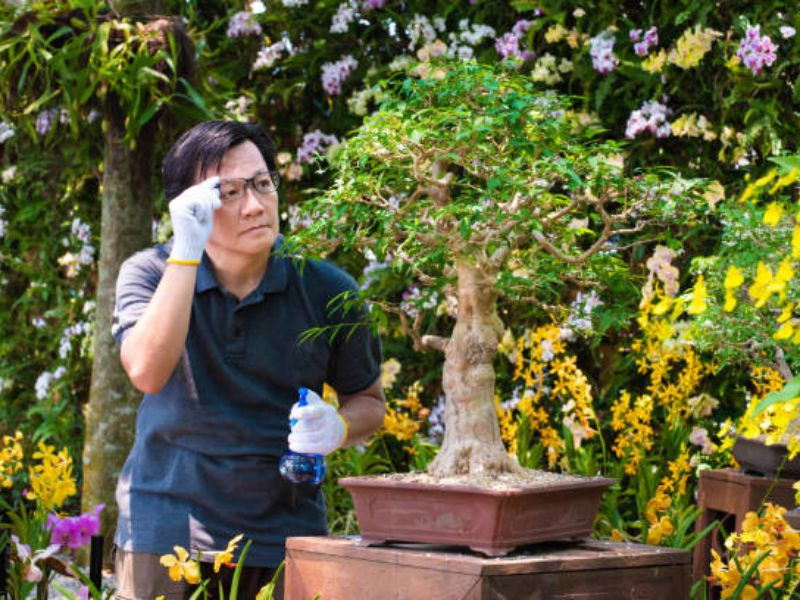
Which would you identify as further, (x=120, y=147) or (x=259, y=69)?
(x=259, y=69)

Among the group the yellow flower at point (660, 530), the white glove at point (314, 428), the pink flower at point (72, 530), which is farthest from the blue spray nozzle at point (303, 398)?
the pink flower at point (72, 530)

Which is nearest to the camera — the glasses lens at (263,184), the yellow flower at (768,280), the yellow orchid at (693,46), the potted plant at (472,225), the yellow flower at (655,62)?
the yellow flower at (768,280)

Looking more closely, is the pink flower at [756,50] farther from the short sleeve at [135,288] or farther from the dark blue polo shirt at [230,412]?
the short sleeve at [135,288]

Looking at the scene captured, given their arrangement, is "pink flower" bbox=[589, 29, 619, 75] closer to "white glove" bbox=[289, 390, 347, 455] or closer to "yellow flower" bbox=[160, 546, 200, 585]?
"white glove" bbox=[289, 390, 347, 455]

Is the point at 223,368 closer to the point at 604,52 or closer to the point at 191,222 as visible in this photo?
the point at 191,222

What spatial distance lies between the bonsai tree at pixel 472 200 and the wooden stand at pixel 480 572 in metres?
0.16

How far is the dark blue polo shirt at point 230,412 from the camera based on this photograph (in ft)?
7.08

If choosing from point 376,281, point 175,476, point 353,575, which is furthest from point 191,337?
point 376,281

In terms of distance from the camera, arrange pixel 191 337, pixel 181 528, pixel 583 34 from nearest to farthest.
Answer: pixel 181 528 < pixel 191 337 < pixel 583 34

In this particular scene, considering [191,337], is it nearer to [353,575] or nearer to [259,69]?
[353,575]

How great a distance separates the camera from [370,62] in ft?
14.5

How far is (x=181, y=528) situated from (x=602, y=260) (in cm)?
96

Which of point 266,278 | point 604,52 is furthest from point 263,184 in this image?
point 604,52

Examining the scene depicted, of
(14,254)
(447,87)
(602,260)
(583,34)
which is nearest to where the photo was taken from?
(447,87)
